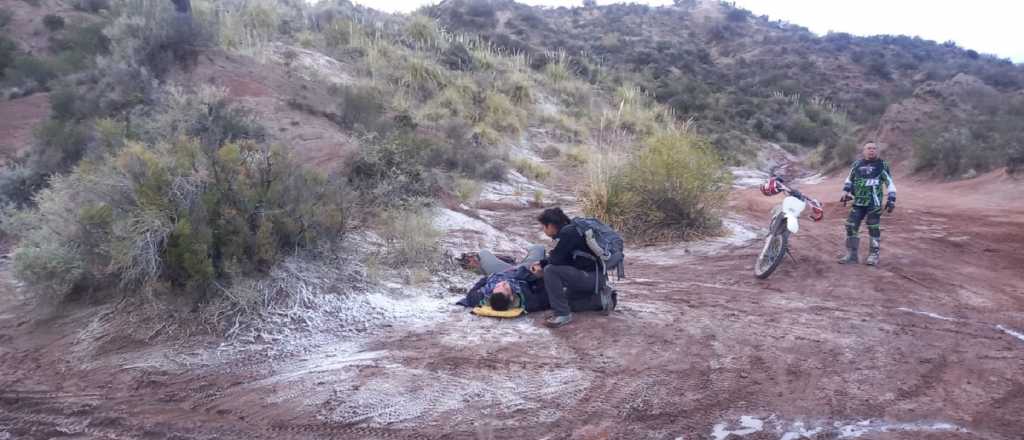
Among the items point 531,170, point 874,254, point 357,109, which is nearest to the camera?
point 874,254

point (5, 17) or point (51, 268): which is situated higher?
point (5, 17)

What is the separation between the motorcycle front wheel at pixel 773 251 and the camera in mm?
8422

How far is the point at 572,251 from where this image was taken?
6.29 metres

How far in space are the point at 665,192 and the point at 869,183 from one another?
301cm

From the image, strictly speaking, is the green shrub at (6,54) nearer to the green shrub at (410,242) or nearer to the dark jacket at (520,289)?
the green shrub at (410,242)

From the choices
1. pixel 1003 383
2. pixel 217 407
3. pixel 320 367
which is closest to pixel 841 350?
pixel 1003 383

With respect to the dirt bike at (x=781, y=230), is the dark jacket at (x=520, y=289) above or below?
below

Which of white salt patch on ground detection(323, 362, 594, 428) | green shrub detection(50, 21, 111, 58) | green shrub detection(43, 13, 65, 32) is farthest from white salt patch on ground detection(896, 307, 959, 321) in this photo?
green shrub detection(43, 13, 65, 32)

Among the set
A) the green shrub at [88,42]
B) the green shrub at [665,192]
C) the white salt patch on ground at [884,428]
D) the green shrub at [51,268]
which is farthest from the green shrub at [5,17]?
the white salt patch on ground at [884,428]

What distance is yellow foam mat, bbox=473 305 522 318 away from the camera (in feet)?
21.2

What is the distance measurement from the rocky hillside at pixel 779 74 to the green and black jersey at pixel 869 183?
998 centimetres

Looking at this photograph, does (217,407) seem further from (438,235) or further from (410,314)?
(438,235)

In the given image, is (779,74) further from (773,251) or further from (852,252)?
(773,251)

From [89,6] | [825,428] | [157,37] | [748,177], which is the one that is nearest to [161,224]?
[825,428]
